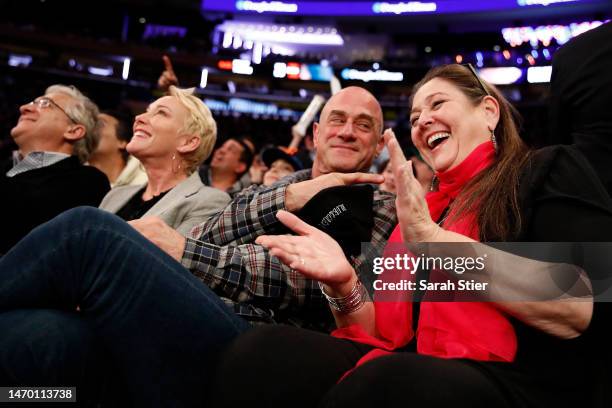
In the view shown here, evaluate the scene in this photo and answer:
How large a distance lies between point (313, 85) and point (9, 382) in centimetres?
2051

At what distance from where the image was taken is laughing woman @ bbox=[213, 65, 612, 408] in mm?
986

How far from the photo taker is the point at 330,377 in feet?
3.75

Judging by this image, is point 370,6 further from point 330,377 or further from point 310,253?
point 330,377

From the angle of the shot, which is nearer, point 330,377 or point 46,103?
point 330,377

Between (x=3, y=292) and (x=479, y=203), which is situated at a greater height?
(x=479, y=203)

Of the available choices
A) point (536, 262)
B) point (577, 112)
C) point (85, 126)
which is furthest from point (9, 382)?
point (85, 126)

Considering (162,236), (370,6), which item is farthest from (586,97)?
(370,6)

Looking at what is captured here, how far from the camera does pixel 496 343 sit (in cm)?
109

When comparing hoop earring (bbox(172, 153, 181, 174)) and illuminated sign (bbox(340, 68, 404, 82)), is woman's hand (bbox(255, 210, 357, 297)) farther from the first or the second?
illuminated sign (bbox(340, 68, 404, 82))

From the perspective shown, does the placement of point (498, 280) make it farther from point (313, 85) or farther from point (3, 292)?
point (313, 85)

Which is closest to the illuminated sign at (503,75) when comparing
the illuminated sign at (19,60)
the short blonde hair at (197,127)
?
the illuminated sign at (19,60)

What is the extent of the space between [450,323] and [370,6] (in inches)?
839

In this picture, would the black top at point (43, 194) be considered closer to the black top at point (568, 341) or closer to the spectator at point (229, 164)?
the spectator at point (229, 164)

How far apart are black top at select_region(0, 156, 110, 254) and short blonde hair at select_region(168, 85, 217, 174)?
18.5 inches
